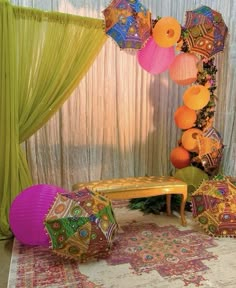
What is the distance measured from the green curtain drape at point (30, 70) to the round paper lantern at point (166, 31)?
1.94 ft

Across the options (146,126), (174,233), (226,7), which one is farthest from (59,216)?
(226,7)

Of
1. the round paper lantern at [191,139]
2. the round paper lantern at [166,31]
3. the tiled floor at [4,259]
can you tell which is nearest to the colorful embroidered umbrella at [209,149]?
the round paper lantern at [191,139]

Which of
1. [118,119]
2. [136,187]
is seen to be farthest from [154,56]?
[136,187]

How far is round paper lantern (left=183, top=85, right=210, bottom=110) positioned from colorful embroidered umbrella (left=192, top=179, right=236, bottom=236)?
80 centimetres

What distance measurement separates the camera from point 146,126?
11.9 ft

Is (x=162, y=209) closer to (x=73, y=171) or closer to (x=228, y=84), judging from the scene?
(x=73, y=171)

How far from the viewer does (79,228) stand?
2012 mm

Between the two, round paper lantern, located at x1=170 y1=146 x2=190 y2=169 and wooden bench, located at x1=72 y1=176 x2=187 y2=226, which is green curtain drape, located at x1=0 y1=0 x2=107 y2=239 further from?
round paper lantern, located at x1=170 y1=146 x2=190 y2=169

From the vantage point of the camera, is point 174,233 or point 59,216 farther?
point 174,233

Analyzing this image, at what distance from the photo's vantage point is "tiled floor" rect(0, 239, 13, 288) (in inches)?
76.3

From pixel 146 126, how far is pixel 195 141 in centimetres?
72

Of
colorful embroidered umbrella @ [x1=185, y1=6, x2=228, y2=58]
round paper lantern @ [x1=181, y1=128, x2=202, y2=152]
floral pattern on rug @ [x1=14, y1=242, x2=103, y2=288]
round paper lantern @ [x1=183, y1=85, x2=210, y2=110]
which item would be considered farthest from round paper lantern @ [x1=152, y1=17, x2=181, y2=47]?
floral pattern on rug @ [x1=14, y1=242, x2=103, y2=288]

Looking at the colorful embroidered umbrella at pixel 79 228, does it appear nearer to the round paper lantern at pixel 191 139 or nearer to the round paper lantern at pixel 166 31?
the round paper lantern at pixel 191 139

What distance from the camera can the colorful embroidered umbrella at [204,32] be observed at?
2.74 m
